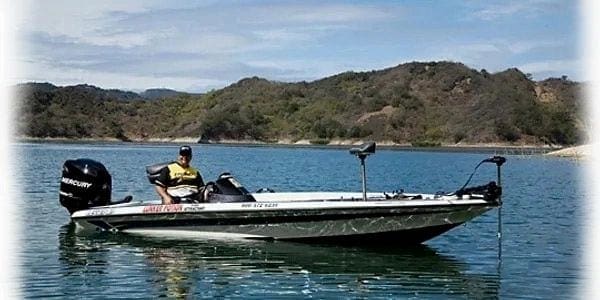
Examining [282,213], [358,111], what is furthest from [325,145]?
[282,213]

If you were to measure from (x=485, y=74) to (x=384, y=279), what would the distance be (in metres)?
165

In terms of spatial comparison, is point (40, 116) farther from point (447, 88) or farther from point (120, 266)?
point (120, 266)

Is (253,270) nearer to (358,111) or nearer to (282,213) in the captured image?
(282,213)

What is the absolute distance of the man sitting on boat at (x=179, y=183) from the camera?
17062mm

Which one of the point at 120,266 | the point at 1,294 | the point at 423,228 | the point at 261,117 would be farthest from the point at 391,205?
the point at 261,117

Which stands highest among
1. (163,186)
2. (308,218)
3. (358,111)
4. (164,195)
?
Answer: (358,111)

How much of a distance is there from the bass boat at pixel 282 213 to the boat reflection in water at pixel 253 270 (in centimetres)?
23

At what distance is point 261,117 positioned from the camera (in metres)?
170

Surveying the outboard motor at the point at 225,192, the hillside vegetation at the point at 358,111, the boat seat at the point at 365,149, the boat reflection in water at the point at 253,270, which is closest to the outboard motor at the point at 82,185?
the boat reflection in water at the point at 253,270

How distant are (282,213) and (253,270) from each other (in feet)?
7.48

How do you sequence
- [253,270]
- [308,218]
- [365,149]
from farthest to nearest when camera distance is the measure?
[308,218] < [365,149] < [253,270]

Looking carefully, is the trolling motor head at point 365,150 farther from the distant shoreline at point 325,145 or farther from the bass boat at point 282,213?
the distant shoreline at point 325,145

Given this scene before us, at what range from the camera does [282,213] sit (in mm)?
16469

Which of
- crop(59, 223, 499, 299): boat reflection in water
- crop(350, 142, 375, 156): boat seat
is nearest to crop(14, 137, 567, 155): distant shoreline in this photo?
crop(350, 142, 375, 156): boat seat
